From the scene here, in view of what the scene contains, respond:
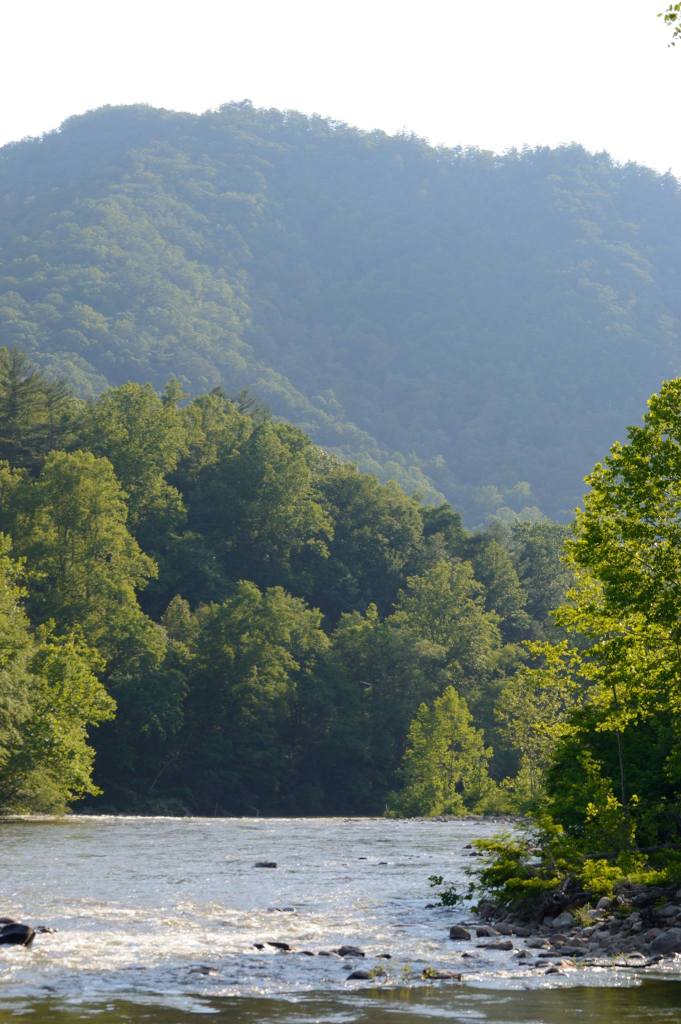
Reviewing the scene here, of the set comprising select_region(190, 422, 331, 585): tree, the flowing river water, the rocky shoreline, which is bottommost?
the flowing river water

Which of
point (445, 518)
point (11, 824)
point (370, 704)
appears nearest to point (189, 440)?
point (445, 518)

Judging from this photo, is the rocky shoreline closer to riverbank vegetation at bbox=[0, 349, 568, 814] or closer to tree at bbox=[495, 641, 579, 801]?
riverbank vegetation at bbox=[0, 349, 568, 814]

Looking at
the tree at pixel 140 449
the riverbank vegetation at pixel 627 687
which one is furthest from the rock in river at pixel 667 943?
the tree at pixel 140 449

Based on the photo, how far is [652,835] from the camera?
109 feet

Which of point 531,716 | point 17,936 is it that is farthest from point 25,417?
point 17,936

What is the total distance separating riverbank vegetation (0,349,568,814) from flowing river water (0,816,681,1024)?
24.3 metres

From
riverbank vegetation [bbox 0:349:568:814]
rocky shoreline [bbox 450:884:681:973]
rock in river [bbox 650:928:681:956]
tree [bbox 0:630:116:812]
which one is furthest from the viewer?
riverbank vegetation [bbox 0:349:568:814]

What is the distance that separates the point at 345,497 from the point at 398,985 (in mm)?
Result: 125690

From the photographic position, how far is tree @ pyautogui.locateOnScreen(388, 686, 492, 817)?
99.4 metres

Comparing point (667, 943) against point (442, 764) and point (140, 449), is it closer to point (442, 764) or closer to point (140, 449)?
point (442, 764)

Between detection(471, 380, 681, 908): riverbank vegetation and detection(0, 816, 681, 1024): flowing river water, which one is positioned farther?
detection(471, 380, 681, 908): riverbank vegetation

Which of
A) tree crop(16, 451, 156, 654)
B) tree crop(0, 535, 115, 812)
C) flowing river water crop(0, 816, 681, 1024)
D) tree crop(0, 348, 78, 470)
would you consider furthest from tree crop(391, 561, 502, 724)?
flowing river water crop(0, 816, 681, 1024)

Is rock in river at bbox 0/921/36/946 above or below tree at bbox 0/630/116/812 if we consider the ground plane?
below

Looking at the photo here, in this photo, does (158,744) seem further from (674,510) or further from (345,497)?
Answer: (674,510)
